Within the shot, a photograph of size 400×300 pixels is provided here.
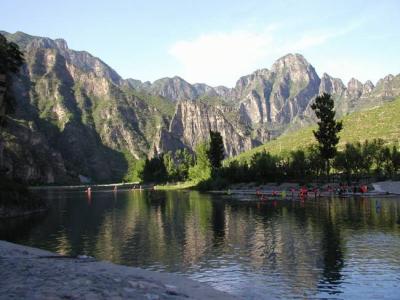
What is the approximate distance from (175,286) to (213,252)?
12328 mm

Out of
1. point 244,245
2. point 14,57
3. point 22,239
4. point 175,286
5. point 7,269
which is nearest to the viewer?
point 175,286

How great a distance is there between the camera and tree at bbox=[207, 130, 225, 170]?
165 meters

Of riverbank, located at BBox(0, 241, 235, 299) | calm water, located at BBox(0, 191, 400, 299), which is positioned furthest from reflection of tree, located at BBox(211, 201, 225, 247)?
riverbank, located at BBox(0, 241, 235, 299)

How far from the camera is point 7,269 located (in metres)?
22.5

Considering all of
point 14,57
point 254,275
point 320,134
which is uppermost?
point 14,57

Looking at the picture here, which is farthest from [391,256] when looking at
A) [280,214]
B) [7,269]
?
[280,214]

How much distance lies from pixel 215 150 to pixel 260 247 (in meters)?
133

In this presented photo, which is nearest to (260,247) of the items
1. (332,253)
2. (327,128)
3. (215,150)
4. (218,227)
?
(332,253)

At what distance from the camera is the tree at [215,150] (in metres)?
165

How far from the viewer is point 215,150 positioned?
6560 inches

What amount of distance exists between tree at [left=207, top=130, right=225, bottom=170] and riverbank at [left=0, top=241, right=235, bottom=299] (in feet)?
456

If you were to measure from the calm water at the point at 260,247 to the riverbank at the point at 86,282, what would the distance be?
2.61 meters

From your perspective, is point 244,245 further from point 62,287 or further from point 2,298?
point 2,298

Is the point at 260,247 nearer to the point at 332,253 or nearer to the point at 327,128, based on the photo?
the point at 332,253
